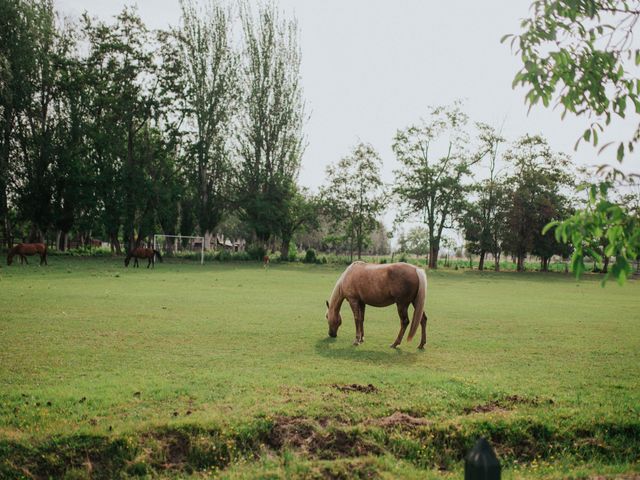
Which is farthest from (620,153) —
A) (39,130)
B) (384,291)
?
(39,130)

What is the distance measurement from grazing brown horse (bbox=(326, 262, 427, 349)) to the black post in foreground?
8.20m

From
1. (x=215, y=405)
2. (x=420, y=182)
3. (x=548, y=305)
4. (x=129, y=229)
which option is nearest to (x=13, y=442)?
(x=215, y=405)

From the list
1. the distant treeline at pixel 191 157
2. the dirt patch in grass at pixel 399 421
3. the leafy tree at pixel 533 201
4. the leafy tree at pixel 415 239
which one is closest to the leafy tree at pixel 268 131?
the distant treeline at pixel 191 157

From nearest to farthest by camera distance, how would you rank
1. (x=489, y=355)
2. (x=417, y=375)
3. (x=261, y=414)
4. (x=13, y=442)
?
(x=13, y=442), (x=261, y=414), (x=417, y=375), (x=489, y=355)

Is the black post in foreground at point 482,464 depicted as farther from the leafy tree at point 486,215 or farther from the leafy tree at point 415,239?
the leafy tree at point 415,239

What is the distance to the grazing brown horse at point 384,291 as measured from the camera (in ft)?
36.6

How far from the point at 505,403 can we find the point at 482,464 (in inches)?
200

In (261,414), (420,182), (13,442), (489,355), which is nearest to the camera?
(13,442)

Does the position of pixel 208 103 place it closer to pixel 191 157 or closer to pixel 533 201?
pixel 191 157

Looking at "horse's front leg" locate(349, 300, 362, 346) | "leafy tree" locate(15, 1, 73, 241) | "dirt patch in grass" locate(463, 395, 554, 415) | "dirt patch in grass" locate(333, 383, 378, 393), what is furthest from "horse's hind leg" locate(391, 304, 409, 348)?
"leafy tree" locate(15, 1, 73, 241)

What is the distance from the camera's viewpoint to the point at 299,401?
701 centimetres

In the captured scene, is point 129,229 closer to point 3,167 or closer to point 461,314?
point 3,167

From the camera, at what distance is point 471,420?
6.61 metres

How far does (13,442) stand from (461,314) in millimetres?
14733
